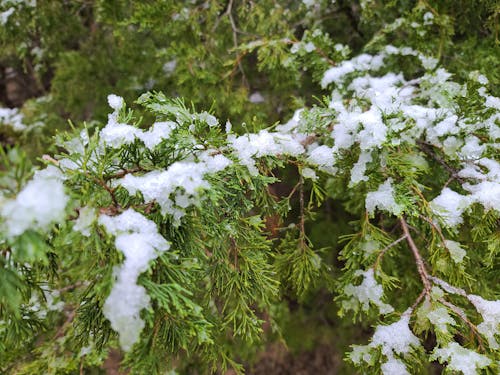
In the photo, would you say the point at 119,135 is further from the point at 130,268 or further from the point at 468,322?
the point at 468,322

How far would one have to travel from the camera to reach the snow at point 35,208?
75cm

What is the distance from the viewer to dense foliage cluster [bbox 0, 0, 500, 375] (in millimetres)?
930

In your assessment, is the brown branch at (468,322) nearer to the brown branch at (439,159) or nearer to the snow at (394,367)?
the snow at (394,367)

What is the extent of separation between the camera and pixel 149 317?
848 millimetres

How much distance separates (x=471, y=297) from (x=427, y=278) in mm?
161

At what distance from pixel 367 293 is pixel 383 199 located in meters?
0.41

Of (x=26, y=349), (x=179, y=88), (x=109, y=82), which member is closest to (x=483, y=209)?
(x=179, y=88)

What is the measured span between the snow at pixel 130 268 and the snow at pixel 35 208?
0.15 meters

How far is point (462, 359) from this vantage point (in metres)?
1.20

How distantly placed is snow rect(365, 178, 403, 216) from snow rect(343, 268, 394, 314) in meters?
0.31

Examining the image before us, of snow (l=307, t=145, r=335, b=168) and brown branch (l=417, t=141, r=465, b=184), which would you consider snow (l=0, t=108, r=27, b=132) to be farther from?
brown branch (l=417, t=141, r=465, b=184)

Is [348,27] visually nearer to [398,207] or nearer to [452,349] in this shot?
[398,207]

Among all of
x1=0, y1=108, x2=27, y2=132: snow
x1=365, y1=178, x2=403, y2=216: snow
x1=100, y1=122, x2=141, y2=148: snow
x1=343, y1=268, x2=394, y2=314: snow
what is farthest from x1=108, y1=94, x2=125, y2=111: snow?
x1=0, y1=108, x2=27, y2=132: snow

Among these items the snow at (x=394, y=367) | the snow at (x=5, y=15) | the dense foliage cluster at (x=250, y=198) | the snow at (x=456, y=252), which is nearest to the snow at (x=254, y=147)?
the dense foliage cluster at (x=250, y=198)
